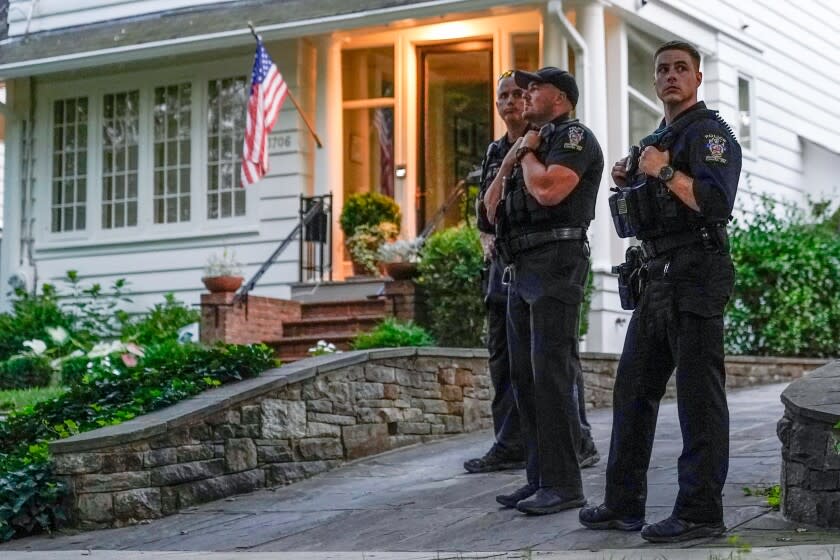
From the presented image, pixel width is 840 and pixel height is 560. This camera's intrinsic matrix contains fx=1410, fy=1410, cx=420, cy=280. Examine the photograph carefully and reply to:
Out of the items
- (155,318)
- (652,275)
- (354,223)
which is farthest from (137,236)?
(652,275)

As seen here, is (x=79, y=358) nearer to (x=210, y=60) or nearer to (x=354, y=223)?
(x=354, y=223)

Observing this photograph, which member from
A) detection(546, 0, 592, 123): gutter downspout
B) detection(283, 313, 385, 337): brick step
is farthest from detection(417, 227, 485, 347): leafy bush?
detection(546, 0, 592, 123): gutter downspout

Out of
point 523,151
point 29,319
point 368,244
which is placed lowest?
point 29,319

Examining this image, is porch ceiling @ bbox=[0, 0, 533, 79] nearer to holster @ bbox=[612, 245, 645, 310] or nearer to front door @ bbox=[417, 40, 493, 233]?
front door @ bbox=[417, 40, 493, 233]

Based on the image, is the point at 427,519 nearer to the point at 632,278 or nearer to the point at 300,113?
the point at 632,278

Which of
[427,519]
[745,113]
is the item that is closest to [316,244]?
[745,113]

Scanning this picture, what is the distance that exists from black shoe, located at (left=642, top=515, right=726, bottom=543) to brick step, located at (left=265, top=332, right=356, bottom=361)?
26.1 ft

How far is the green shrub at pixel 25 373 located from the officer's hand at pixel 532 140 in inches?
334

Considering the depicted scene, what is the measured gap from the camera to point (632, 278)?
5.92 metres

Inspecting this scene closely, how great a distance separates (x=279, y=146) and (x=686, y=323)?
10.7 meters

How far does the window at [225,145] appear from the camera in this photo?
16250 mm

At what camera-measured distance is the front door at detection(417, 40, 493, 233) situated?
623 inches

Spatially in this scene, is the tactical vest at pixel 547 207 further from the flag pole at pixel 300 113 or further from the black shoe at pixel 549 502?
the flag pole at pixel 300 113

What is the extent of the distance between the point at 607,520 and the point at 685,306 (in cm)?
100
